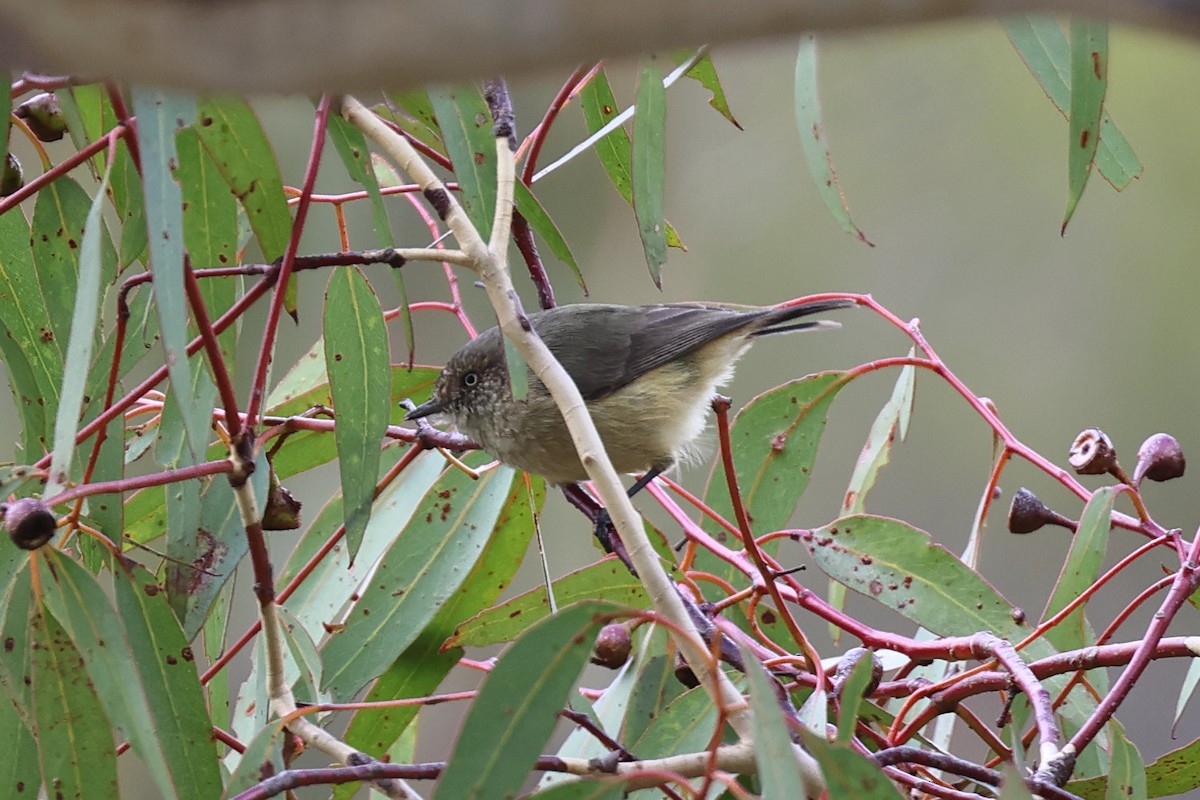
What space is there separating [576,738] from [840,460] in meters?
→ 4.93

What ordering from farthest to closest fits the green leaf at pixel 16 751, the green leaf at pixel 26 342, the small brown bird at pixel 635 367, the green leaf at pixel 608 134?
the small brown bird at pixel 635 367 < the green leaf at pixel 608 134 < the green leaf at pixel 26 342 < the green leaf at pixel 16 751

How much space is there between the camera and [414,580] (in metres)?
1.80

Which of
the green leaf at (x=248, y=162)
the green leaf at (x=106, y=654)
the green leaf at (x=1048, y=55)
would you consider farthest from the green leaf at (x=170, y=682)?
the green leaf at (x=1048, y=55)

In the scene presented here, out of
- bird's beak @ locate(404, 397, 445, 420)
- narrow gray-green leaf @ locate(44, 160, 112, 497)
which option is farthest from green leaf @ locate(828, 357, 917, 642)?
narrow gray-green leaf @ locate(44, 160, 112, 497)

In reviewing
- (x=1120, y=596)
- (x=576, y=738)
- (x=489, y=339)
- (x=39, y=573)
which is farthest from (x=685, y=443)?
(x=1120, y=596)

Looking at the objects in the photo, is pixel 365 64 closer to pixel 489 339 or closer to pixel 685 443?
pixel 489 339

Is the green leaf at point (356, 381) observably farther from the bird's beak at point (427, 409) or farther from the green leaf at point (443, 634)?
the bird's beak at point (427, 409)

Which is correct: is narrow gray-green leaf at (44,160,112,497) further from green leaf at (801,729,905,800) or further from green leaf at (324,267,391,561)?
green leaf at (801,729,905,800)

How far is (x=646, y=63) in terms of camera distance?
5.30 feet

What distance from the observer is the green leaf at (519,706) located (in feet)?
3.58

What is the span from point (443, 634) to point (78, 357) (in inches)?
34.1

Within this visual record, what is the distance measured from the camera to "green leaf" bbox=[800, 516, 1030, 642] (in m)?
1.73

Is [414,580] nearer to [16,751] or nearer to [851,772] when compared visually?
[16,751]

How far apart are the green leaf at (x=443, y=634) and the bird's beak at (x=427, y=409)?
1.30 ft
